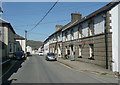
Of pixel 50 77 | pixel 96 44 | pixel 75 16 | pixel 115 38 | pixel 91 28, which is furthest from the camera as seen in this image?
pixel 75 16

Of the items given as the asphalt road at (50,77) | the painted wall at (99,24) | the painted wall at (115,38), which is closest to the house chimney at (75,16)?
the painted wall at (99,24)

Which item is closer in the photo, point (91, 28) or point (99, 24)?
point (99, 24)

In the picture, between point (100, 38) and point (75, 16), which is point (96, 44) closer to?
point (100, 38)

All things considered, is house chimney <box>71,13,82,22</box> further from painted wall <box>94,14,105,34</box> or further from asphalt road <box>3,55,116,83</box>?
asphalt road <box>3,55,116,83</box>

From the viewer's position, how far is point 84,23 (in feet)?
70.9

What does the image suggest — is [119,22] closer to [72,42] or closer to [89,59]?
[89,59]

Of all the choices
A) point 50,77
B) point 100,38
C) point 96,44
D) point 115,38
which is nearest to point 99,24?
point 100,38

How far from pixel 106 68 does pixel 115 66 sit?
1.11 meters

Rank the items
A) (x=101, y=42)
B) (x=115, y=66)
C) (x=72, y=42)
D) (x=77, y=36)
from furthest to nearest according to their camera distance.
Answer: (x=72, y=42), (x=77, y=36), (x=101, y=42), (x=115, y=66)

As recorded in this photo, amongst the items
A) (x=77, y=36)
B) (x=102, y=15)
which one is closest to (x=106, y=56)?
(x=102, y=15)

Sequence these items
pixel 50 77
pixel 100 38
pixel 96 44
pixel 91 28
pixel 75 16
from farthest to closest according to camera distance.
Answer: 1. pixel 75 16
2. pixel 91 28
3. pixel 96 44
4. pixel 100 38
5. pixel 50 77

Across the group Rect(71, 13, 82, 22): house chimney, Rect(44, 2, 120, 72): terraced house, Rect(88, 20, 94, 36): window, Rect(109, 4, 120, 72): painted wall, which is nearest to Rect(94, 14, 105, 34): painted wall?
Rect(44, 2, 120, 72): terraced house

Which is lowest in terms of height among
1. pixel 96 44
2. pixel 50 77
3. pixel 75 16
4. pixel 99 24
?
pixel 50 77

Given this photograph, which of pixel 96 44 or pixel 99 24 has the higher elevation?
pixel 99 24
